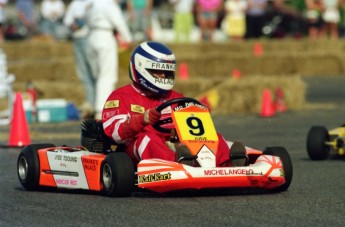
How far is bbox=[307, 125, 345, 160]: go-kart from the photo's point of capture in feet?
35.9

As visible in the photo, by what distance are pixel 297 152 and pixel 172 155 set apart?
4.06 meters

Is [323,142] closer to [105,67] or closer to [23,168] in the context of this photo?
[23,168]

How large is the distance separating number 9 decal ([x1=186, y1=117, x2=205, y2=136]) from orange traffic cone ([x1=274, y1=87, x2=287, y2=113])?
945 centimetres

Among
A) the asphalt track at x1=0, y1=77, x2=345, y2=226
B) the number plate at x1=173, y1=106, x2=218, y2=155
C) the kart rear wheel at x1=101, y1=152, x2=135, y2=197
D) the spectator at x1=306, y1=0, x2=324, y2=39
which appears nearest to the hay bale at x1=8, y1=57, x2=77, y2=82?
the spectator at x1=306, y1=0, x2=324, y2=39

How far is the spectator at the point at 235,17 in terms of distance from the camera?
29641 mm

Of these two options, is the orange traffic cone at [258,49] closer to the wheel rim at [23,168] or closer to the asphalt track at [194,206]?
the asphalt track at [194,206]

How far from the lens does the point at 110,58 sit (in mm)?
16047

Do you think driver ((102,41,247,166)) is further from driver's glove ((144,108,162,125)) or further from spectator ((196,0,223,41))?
spectator ((196,0,223,41))

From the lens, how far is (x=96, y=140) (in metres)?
9.05

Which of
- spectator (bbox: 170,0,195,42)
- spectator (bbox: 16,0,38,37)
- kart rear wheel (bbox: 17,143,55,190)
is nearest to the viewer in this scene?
kart rear wheel (bbox: 17,143,55,190)

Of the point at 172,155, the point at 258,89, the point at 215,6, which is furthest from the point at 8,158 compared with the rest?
the point at 215,6

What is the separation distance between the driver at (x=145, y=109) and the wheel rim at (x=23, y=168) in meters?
0.75

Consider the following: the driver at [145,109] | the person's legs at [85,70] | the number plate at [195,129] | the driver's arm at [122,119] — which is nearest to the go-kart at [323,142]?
the driver at [145,109]

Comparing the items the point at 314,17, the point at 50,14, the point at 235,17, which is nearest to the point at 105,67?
the point at 50,14
